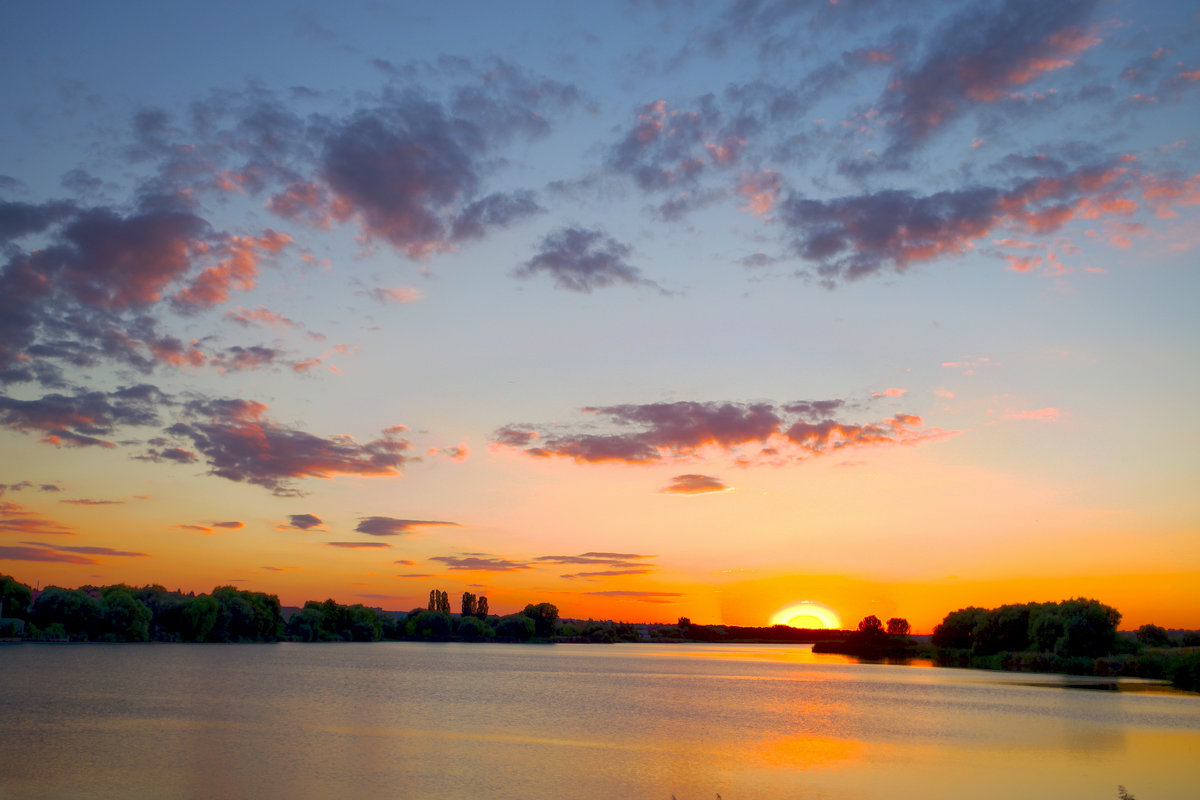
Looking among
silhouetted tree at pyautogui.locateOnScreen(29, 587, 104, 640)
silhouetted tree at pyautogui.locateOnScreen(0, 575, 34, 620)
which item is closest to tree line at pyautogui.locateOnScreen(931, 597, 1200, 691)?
silhouetted tree at pyautogui.locateOnScreen(29, 587, 104, 640)

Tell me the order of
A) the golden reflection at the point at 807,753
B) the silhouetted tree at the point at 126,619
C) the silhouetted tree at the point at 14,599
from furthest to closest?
the silhouetted tree at the point at 126,619, the silhouetted tree at the point at 14,599, the golden reflection at the point at 807,753

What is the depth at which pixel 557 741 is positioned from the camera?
33.8 meters

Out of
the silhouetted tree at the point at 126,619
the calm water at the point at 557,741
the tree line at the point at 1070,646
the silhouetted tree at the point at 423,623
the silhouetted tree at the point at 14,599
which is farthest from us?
the silhouetted tree at the point at 423,623

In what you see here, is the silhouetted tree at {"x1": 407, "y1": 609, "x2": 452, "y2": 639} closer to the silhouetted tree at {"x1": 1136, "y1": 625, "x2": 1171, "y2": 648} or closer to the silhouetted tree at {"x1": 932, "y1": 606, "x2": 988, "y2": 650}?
the silhouetted tree at {"x1": 932, "y1": 606, "x2": 988, "y2": 650}

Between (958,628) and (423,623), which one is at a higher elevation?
(958,628)

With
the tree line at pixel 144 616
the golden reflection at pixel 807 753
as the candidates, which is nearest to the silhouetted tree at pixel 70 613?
the tree line at pixel 144 616

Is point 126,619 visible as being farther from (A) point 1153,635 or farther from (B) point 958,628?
(A) point 1153,635

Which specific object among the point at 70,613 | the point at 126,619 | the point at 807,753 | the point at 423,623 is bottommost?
the point at 423,623

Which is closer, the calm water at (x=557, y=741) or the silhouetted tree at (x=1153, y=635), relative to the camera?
the calm water at (x=557, y=741)

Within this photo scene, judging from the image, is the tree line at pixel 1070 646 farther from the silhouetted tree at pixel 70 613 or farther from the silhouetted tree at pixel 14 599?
the silhouetted tree at pixel 14 599

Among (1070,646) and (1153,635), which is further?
(1153,635)

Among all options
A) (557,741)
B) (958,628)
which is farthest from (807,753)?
(958,628)

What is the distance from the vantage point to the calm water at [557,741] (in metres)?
24.6

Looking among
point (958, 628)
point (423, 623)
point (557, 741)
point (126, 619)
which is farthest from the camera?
point (423, 623)
